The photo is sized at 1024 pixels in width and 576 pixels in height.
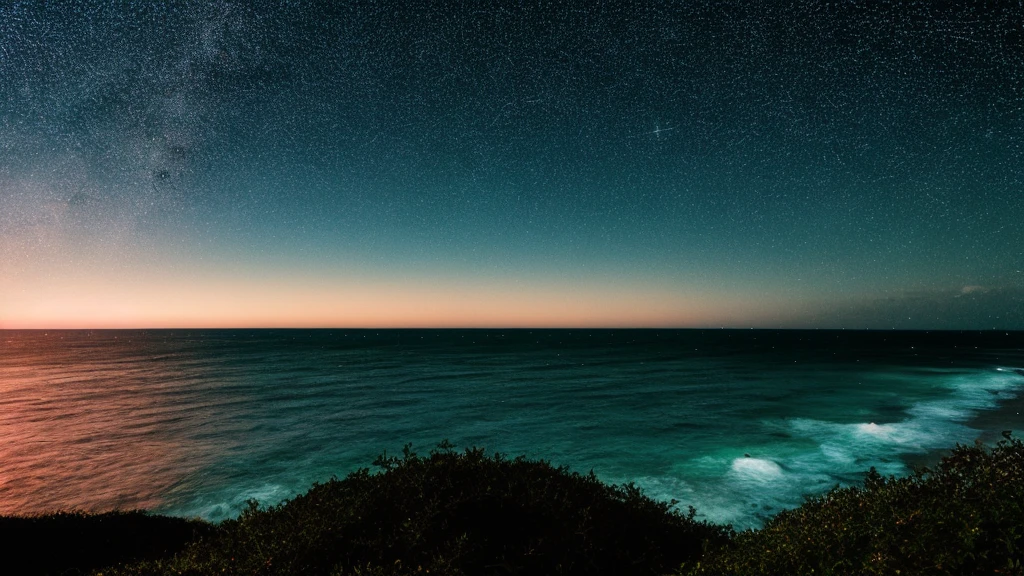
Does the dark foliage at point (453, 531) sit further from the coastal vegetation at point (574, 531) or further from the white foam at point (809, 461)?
the white foam at point (809, 461)

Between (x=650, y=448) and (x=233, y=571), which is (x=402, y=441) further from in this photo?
(x=233, y=571)

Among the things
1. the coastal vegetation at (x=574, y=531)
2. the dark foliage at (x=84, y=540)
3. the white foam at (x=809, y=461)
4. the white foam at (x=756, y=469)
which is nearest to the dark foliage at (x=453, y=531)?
the coastal vegetation at (x=574, y=531)

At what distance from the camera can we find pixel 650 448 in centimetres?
2877

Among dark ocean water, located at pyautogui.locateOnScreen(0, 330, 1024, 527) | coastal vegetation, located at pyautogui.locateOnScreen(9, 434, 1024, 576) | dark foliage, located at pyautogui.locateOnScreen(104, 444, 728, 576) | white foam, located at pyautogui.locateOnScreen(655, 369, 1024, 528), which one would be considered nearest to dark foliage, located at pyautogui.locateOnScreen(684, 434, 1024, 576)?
coastal vegetation, located at pyautogui.locateOnScreen(9, 434, 1024, 576)

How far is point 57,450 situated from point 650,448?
3866 centimetres

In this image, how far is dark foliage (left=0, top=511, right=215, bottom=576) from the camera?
10234mm

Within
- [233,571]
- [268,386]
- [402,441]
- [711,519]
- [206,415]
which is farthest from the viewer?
[268,386]

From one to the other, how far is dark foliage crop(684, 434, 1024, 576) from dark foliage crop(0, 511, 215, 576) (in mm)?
11916

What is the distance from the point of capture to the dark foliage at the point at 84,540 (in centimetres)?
1023

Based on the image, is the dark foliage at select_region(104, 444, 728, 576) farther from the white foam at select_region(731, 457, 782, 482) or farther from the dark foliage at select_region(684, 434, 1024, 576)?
the white foam at select_region(731, 457, 782, 482)

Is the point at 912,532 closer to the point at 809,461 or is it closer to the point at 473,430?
the point at 809,461

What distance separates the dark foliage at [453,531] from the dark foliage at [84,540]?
3.76m

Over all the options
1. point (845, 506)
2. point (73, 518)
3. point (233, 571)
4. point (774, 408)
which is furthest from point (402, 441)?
point (774, 408)

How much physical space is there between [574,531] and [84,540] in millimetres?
12938
